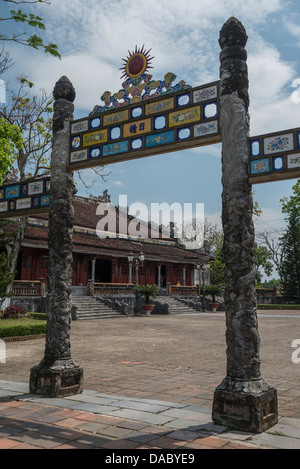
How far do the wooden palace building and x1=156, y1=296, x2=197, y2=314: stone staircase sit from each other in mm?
2568

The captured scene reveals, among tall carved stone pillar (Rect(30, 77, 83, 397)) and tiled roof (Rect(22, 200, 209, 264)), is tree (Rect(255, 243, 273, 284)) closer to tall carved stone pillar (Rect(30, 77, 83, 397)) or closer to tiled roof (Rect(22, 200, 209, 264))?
tiled roof (Rect(22, 200, 209, 264))

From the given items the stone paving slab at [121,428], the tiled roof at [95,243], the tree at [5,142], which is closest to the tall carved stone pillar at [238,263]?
the stone paving slab at [121,428]

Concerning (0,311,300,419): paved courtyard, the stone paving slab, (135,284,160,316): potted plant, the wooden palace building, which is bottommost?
(0,311,300,419): paved courtyard

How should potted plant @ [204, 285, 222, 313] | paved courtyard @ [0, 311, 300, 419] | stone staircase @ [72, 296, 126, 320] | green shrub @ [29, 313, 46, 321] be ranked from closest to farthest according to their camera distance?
paved courtyard @ [0, 311, 300, 419] → green shrub @ [29, 313, 46, 321] → stone staircase @ [72, 296, 126, 320] → potted plant @ [204, 285, 222, 313]

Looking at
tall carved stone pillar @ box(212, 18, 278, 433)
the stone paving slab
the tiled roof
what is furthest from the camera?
the tiled roof

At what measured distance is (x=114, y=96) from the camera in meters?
6.43

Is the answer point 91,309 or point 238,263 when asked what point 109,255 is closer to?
point 91,309

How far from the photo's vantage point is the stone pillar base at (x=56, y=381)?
18.5ft

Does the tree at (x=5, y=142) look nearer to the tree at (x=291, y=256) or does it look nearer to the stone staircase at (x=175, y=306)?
the stone staircase at (x=175, y=306)

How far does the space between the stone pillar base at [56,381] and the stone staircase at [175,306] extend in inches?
852

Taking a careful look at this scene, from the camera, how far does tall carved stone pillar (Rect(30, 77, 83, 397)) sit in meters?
5.73

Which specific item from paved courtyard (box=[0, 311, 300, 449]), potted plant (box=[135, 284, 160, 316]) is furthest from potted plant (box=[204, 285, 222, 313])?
paved courtyard (box=[0, 311, 300, 449])
